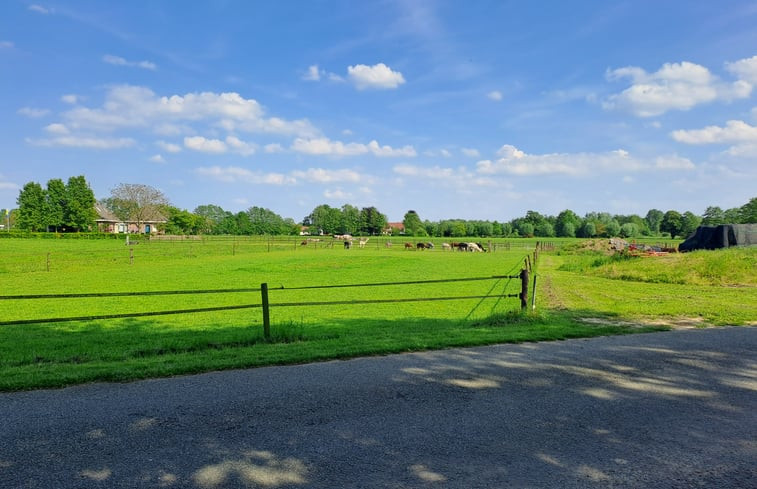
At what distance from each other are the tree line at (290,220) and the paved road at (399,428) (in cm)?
6583

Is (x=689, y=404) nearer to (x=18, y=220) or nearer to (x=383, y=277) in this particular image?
(x=383, y=277)

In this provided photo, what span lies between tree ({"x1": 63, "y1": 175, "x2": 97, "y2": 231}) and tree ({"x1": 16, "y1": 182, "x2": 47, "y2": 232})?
3.67 meters

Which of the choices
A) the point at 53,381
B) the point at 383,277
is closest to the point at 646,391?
the point at 53,381

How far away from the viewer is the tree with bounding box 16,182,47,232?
79938mm

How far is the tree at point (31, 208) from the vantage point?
262 ft

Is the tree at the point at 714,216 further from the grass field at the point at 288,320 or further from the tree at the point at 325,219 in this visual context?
the tree at the point at 325,219

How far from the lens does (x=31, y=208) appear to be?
265 ft

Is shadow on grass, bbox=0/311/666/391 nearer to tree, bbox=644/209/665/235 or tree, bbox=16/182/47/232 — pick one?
tree, bbox=16/182/47/232

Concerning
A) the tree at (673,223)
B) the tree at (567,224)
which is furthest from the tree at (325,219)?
the tree at (673,223)

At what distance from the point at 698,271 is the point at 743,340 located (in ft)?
46.2

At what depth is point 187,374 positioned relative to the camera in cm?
607

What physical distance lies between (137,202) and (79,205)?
12116 mm

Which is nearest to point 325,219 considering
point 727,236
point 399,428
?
point 727,236

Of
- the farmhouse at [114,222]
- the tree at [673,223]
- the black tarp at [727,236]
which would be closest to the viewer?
the black tarp at [727,236]
